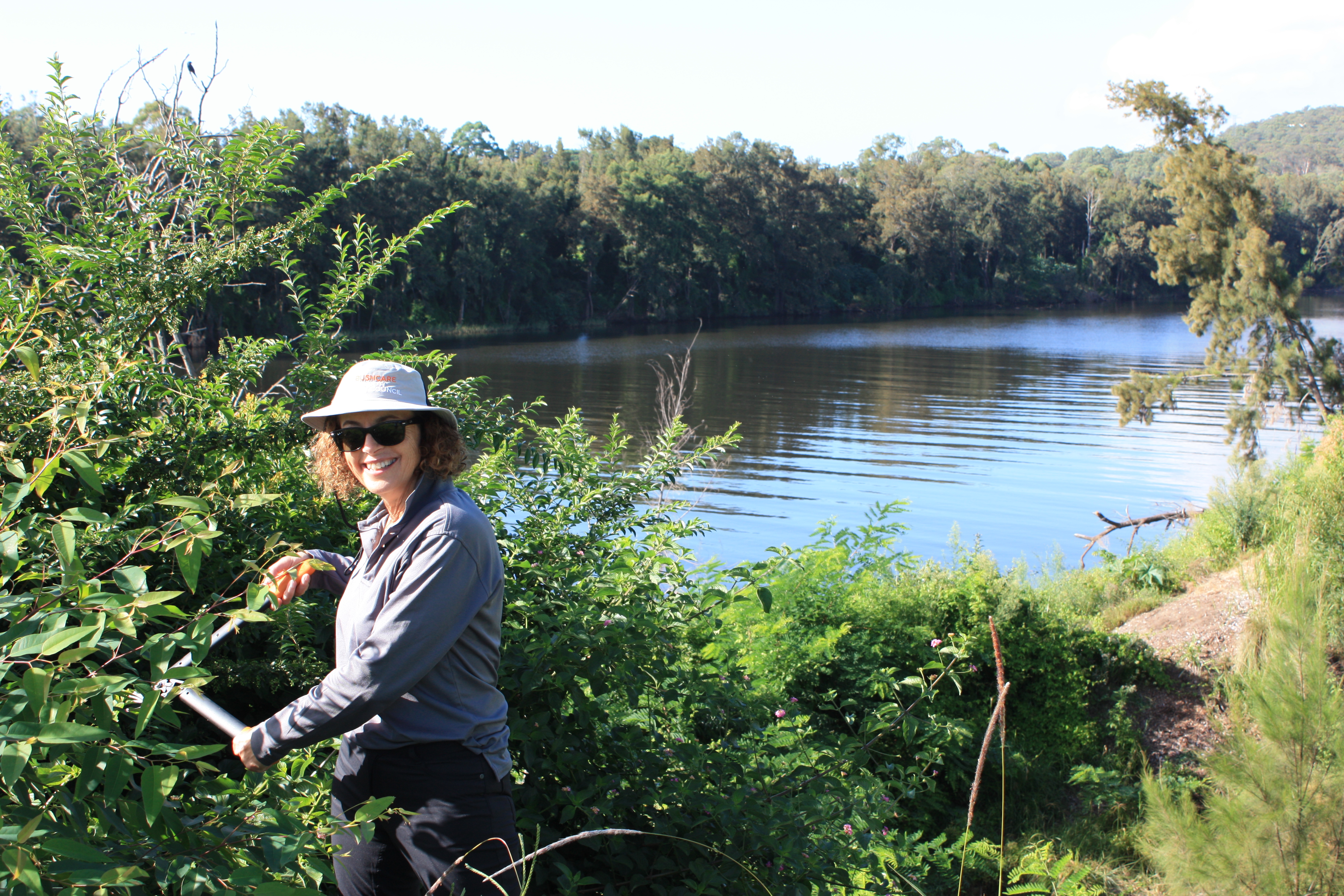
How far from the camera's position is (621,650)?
2885mm

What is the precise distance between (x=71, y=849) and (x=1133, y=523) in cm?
1443

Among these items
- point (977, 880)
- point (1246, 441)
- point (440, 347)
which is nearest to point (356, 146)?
point (440, 347)

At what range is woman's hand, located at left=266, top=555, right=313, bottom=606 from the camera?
7.23 feet

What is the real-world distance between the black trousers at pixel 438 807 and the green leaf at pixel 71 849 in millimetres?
1020

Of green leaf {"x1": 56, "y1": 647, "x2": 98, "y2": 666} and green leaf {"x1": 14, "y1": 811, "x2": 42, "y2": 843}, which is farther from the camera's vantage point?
green leaf {"x1": 56, "y1": 647, "x2": 98, "y2": 666}

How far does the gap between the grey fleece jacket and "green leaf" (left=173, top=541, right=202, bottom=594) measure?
561 millimetres

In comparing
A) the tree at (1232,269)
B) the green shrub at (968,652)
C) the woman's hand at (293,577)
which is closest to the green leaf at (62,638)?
the woman's hand at (293,577)

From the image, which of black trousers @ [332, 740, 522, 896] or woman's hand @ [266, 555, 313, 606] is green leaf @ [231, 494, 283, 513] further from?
black trousers @ [332, 740, 522, 896]

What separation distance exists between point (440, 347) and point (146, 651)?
160 feet

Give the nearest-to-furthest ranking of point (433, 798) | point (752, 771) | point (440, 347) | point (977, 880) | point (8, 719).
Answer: point (8, 719)
point (433, 798)
point (752, 771)
point (977, 880)
point (440, 347)

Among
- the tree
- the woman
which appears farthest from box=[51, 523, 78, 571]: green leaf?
the tree

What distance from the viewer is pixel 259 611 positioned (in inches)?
65.6

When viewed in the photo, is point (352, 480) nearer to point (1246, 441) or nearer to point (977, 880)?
point (977, 880)

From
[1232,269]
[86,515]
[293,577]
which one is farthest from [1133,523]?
[86,515]
